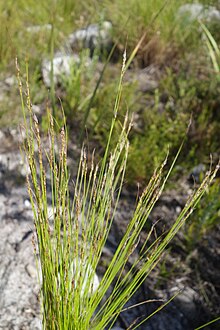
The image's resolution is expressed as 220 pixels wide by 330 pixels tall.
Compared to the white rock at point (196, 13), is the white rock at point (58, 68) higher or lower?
lower

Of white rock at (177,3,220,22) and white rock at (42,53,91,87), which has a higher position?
white rock at (177,3,220,22)

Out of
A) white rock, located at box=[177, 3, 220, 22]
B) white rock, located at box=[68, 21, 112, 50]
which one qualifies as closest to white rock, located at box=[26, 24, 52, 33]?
white rock, located at box=[68, 21, 112, 50]

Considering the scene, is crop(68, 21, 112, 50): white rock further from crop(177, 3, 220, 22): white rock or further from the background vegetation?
crop(177, 3, 220, 22): white rock

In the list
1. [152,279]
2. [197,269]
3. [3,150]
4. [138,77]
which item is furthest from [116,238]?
[138,77]

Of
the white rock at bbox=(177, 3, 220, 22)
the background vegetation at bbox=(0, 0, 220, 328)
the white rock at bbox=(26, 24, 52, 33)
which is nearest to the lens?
the background vegetation at bbox=(0, 0, 220, 328)

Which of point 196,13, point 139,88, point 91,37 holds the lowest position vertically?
point 139,88

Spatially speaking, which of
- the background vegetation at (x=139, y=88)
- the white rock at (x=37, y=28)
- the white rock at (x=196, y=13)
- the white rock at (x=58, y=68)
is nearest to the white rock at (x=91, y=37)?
the background vegetation at (x=139, y=88)

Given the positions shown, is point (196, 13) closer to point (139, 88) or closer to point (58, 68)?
point (139, 88)

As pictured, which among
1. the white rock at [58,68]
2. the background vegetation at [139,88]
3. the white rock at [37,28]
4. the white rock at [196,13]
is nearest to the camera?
the background vegetation at [139,88]

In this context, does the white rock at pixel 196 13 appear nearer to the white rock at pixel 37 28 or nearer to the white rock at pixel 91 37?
the white rock at pixel 91 37

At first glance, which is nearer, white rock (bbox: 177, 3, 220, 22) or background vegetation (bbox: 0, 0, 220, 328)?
background vegetation (bbox: 0, 0, 220, 328)

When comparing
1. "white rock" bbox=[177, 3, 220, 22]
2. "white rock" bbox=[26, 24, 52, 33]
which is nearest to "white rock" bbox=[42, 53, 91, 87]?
"white rock" bbox=[26, 24, 52, 33]

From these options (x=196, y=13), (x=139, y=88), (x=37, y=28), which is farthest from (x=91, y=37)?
(x=196, y=13)

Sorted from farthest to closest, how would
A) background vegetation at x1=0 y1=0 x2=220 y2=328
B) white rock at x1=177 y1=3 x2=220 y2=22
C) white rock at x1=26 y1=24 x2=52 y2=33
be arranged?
white rock at x1=177 y1=3 x2=220 y2=22 < white rock at x1=26 y1=24 x2=52 y2=33 < background vegetation at x1=0 y1=0 x2=220 y2=328
